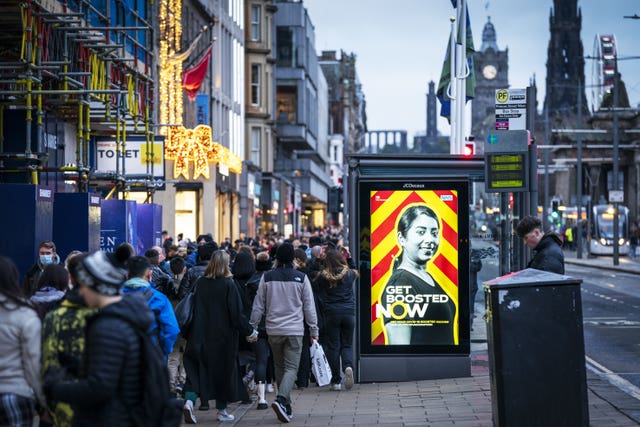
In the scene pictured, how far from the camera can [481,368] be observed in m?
16.5

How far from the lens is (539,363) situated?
30.7 ft

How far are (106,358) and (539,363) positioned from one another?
4.10 meters

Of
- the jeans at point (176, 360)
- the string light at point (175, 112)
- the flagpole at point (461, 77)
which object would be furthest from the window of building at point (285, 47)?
the jeans at point (176, 360)

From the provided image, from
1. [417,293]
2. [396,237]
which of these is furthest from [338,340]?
[396,237]

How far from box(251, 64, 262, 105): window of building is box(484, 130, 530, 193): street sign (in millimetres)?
49953

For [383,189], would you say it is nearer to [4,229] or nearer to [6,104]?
[4,229]

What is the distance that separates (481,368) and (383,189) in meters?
2.92

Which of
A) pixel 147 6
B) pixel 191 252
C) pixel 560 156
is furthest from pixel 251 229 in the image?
pixel 560 156

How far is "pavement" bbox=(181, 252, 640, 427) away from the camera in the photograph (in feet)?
38.7

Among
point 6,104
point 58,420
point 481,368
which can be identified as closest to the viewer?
point 58,420

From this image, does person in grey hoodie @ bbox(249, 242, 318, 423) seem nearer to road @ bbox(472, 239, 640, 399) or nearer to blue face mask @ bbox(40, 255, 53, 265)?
blue face mask @ bbox(40, 255, 53, 265)

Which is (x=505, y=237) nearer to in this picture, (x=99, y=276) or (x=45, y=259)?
(x=45, y=259)

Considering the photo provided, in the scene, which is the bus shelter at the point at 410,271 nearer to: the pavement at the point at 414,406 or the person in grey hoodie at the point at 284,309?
the pavement at the point at 414,406

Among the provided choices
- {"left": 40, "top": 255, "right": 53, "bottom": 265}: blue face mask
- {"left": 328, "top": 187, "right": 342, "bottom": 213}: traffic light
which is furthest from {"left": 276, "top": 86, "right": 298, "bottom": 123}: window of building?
{"left": 40, "top": 255, "right": 53, "bottom": 265}: blue face mask
